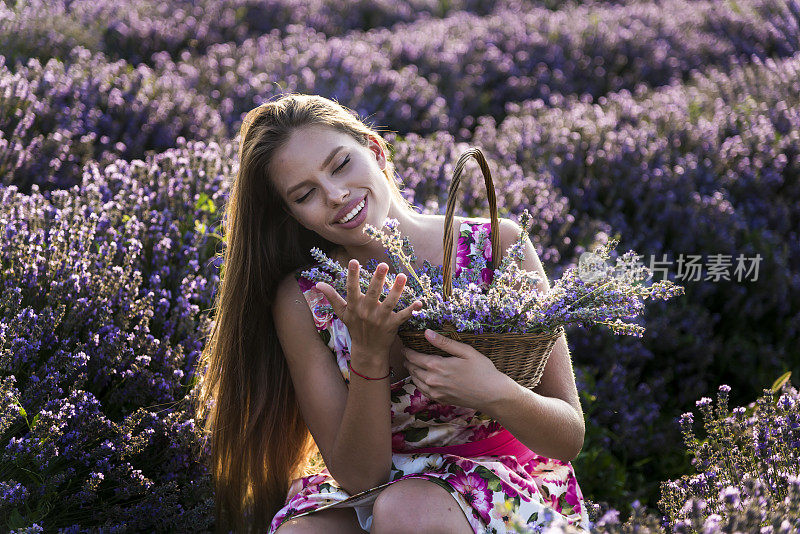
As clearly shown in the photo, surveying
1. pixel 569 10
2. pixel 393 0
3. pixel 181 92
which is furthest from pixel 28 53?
pixel 569 10

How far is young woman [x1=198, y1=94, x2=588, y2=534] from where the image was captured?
1736 millimetres

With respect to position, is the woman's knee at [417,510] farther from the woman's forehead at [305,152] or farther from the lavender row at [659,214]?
the lavender row at [659,214]

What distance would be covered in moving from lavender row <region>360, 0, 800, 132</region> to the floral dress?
382cm

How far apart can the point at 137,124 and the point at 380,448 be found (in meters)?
2.98

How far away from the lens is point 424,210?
129 inches

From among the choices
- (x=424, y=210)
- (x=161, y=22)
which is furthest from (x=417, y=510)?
(x=161, y=22)

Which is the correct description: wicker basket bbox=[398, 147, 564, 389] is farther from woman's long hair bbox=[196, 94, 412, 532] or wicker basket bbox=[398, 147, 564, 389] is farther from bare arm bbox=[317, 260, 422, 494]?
woman's long hair bbox=[196, 94, 412, 532]

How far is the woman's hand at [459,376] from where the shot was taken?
5.37 feet

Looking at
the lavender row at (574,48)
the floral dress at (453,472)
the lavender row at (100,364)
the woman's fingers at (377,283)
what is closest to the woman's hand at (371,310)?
the woman's fingers at (377,283)

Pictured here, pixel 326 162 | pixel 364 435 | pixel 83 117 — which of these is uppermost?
pixel 83 117

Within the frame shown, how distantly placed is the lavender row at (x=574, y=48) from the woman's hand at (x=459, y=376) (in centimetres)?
412

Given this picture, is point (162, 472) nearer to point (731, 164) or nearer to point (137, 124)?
point (137, 124)

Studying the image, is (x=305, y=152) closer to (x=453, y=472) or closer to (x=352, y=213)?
(x=352, y=213)

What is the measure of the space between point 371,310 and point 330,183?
18.3 inches
